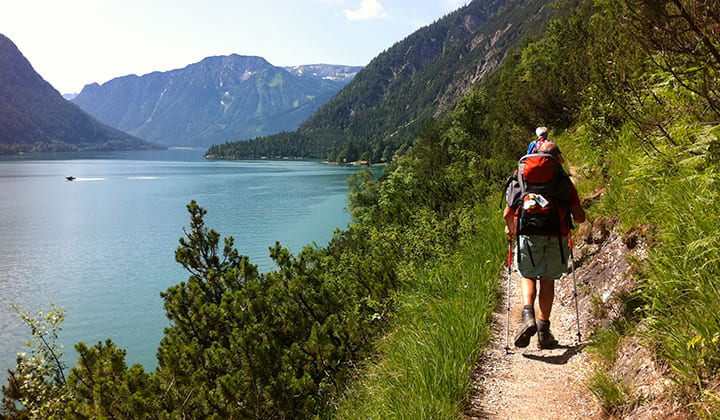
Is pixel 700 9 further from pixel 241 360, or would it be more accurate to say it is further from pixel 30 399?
pixel 30 399

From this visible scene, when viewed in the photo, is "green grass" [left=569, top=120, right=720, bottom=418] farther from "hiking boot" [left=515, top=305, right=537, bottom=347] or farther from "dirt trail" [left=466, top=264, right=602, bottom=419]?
"hiking boot" [left=515, top=305, right=537, bottom=347]

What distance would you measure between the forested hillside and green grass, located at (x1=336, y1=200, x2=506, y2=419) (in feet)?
0.06

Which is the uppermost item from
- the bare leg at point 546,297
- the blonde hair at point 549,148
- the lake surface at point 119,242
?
the blonde hair at point 549,148

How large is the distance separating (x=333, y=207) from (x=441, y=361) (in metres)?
48.3

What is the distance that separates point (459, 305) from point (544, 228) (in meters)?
1.24

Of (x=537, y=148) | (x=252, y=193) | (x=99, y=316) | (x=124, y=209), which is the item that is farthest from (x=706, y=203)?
(x=252, y=193)

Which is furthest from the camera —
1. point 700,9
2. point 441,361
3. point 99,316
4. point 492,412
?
point 99,316

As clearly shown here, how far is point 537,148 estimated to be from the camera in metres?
3.86

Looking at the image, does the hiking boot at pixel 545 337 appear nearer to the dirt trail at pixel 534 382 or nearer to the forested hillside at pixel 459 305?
the dirt trail at pixel 534 382

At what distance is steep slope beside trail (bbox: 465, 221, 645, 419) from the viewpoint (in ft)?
9.44

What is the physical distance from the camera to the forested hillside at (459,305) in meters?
2.50

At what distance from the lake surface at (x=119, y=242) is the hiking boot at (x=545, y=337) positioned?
1766 centimetres

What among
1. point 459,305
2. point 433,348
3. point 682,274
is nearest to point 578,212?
point 682,274

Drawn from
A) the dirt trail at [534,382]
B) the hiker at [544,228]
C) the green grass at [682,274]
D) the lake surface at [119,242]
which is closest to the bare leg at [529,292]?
the hiker at [544,228]
